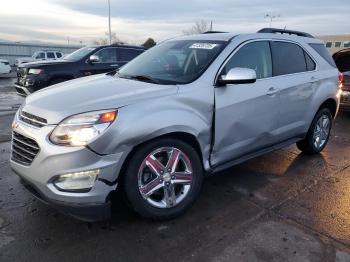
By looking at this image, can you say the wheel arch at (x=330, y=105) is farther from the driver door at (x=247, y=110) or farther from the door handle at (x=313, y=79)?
the driver door at (x=247, y=110)

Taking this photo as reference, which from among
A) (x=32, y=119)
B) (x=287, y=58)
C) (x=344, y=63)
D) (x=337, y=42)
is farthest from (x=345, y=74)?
(x=337, y=42)

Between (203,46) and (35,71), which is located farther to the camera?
(35,71)

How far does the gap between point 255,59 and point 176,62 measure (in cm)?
93

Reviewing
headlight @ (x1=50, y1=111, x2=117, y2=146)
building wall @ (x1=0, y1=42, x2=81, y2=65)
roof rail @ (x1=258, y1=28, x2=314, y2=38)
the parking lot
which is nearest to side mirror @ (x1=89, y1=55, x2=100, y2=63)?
the parking lot

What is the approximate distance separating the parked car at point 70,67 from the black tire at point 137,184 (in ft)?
20.6

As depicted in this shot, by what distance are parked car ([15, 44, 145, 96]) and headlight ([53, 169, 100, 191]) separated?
6.29 m

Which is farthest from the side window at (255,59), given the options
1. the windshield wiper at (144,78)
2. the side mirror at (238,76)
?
the windshield wiper at (144,78)

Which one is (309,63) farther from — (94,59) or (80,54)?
(80,54)

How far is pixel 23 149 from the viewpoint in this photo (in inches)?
120

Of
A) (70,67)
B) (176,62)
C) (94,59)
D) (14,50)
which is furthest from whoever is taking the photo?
(14,50)

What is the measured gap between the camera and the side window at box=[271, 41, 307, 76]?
435cm

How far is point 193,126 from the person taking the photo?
3.30 meters

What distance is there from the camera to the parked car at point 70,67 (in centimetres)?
857

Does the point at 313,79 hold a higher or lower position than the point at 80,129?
higher
